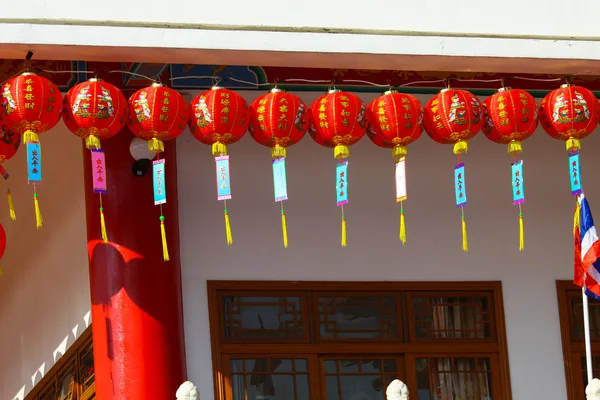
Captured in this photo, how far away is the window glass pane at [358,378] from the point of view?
8.07 m

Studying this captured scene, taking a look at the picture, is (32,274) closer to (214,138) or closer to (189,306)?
(189,306)

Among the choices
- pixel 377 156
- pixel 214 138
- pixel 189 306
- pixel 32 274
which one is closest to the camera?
pixel 214 138

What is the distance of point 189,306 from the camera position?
7.93 meters

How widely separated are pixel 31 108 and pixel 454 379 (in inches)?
122

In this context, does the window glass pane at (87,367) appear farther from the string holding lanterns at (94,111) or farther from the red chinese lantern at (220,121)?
the string holding lanterns at (94,111)

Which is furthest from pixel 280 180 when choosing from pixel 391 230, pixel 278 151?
pixel 391 230

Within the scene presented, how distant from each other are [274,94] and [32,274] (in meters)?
2.97

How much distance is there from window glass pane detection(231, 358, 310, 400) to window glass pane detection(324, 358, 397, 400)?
0.52 feet

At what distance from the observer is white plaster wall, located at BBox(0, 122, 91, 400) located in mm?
8672

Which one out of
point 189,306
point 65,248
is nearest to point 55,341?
point 65,248

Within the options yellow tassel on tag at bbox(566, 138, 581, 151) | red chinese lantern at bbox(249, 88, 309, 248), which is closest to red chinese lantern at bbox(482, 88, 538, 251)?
yellow tassel on tag at bbox(566, 138, 581, 151)

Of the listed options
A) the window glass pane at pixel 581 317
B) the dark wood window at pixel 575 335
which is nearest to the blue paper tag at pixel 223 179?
the dark wood window at pixel 575 335

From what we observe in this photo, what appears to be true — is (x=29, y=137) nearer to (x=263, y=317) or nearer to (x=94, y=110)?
(x=94, y=110)

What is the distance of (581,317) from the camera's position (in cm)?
844
